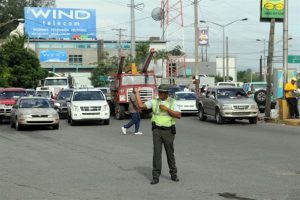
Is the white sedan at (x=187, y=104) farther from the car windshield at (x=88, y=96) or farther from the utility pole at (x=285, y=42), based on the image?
the utility pole at (x=285, y=42)

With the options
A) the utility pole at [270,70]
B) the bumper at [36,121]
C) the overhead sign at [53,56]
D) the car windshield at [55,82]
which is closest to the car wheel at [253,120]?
the utility pole at [270,70]

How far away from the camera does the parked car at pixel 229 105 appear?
83.5 ft

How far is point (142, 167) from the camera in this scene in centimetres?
1223

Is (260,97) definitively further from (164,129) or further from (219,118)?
(164,129)

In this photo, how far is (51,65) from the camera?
332ft

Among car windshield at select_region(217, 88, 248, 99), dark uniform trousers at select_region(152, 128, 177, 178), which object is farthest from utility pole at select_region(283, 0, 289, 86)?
dark uniform trousers at select_region(152, 128, 177, 178)

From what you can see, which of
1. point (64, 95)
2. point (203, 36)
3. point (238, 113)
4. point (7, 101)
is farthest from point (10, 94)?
point (203, 36)

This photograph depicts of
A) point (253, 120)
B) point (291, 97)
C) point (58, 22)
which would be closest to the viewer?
point (291, 97)

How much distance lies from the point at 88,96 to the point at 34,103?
3319mm

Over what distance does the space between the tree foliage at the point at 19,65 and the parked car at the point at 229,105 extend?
35.1 m

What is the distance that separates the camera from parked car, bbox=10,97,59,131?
76.2 ft

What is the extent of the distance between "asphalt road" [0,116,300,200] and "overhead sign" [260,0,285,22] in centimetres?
768

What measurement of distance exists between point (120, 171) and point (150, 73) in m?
19.7

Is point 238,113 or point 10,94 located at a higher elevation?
point 10,94
